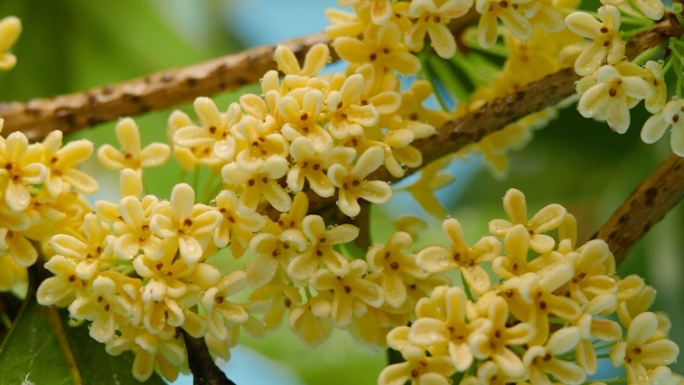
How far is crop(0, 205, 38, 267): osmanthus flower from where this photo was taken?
0.87 metres

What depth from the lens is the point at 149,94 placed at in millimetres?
1224

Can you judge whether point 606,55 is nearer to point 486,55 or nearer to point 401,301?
point 401,301

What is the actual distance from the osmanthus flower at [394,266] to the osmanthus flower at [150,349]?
0.72 ft

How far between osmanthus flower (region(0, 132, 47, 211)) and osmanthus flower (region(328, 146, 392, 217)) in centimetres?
31

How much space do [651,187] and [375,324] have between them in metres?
0.36

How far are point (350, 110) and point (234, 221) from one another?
169mm

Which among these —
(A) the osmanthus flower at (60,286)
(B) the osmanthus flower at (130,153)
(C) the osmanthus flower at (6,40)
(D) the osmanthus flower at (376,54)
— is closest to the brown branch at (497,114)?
(D) the osmanthus flower at (376,54)

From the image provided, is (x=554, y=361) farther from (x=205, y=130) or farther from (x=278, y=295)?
(x=205, y=130)

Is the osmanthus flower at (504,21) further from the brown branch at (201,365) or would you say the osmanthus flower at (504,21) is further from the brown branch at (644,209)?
the brown branch at (201,365)

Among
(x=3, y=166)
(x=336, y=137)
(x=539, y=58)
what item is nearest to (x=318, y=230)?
(x=336, y=137)

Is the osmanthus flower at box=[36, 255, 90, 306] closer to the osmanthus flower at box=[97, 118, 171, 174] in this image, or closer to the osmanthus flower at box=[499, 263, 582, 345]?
the osmanthus flower at box=[97, 118, 171, 174]

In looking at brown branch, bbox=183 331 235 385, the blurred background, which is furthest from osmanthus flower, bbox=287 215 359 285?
the blurred background

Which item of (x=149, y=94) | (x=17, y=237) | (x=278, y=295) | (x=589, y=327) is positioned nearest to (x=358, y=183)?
(x=278, y=295)

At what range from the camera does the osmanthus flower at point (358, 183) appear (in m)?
0.83
